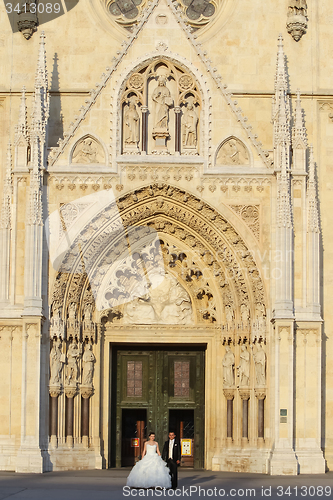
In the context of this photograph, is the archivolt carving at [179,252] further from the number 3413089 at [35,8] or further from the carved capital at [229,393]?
the number 3413089 at [35,8]

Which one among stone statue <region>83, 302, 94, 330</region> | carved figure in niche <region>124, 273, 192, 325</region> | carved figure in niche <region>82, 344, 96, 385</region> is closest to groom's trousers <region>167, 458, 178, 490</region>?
carved figure in niche <region>82, 344, 96, 385</region>

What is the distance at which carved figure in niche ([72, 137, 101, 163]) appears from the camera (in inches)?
968

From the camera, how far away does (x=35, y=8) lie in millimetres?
26375

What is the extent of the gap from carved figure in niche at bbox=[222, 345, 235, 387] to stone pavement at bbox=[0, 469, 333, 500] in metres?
2.10

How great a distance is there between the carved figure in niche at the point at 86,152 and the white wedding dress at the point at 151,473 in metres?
7.68

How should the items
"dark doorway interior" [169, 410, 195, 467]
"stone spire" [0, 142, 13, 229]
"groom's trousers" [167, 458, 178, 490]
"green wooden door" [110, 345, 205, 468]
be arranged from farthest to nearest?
"dark doorway interior" [169, 410, 195, 467] → "green wooden door" [110, 345, 205, 468] → "stone spire" [0, 142, 13, 229] → "groom's trousers" [167, 458, 178, 490]

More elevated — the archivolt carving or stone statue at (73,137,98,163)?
stone statue at (73,137,98,163)

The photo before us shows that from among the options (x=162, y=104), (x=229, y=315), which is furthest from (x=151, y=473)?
(x=162, y=104)

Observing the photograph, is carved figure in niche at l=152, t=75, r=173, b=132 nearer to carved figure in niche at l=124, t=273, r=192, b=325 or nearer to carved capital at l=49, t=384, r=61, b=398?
carved figure in niche at l=124, t=273, r=192, b=325

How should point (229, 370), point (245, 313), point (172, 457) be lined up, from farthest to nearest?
point (229, 370), point (245, 313), point (172, 457)

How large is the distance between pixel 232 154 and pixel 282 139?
4.07 ft

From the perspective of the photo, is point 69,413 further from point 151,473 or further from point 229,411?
point 151,473

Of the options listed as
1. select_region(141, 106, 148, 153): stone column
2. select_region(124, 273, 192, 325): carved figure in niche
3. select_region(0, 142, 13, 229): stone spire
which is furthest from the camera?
select_region(124, 273, 192, 325): carved figure in niche

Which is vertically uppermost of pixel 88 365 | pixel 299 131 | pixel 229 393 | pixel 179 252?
pixel 299 131
